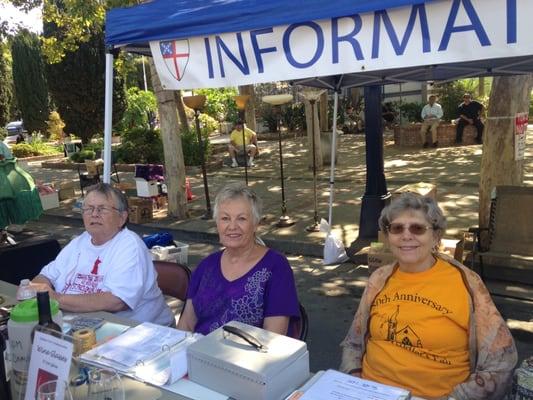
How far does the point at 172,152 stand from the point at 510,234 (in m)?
4.99

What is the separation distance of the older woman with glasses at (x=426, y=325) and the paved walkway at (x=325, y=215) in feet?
4.74

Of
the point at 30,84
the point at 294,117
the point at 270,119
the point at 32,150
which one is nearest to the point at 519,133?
the point at 294,117

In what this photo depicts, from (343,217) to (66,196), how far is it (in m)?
6.19

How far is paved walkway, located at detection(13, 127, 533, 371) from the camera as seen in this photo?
4363 mm

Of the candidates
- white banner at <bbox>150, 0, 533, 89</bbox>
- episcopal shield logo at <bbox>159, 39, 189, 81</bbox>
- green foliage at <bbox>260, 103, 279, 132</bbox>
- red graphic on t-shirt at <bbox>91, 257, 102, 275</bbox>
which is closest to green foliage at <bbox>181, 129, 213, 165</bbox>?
green foliage at <bbox>260, 103, 279, 132</bbox>

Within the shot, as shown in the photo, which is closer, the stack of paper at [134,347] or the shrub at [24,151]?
the stack of paper at [134,347]

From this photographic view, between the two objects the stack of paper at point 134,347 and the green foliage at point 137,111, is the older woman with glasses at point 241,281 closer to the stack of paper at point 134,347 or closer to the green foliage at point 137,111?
the stack of paper at point 134,347

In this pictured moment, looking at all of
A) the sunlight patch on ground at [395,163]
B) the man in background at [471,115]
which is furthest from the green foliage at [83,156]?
the man in background at [471,115]

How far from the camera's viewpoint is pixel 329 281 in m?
5.36

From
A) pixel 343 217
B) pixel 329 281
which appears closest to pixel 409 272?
pixel 329 281

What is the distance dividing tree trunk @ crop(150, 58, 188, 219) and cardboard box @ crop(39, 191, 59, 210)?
10.1 ft

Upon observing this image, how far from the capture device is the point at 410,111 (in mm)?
18938

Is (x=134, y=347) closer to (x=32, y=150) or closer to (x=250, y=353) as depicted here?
(x=250, y=353)

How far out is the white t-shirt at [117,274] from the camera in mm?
2715
